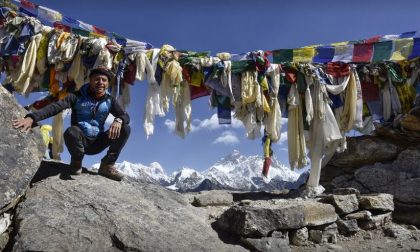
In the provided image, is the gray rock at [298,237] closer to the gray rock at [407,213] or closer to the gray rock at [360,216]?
the gray rock at [360,216]

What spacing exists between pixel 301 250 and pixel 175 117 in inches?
167

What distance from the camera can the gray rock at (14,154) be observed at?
4414mm

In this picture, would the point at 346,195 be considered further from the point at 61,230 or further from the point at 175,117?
the point at 61,230

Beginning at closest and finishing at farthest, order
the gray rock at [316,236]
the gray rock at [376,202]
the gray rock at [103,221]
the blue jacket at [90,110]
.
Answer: the gray rock at [103,221] → the blue jacket at [90,110] → the gray rock at [316,236] → the gray rock at [376,202]

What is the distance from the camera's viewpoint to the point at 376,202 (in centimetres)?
716

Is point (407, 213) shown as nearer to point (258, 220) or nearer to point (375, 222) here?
point (375, 222)

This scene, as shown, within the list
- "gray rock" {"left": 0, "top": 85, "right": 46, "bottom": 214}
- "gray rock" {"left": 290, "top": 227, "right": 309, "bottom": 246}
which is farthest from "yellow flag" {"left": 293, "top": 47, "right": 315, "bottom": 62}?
"gray rock" {"left": 0, "top": 85, "right": 46, "bottom": 214}

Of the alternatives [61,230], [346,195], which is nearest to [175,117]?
[346,195]

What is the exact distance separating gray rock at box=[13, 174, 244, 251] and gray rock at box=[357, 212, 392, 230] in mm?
2948

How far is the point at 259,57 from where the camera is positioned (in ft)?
28.1

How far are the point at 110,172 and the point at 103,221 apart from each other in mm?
1188

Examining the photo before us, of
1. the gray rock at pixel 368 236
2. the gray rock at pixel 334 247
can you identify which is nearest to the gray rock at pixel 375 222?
the gray rock at pixel 368 236

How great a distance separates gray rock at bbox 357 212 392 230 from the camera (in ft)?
22.3

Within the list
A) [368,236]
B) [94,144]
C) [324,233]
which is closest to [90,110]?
[94,144]
